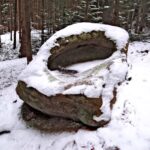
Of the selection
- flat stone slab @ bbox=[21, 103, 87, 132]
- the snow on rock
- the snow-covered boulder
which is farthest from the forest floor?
the snow on rock

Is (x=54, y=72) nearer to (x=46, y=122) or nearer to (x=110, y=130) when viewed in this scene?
(x=46, y=122)

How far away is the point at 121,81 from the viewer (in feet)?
25.8

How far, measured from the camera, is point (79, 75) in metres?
8.17

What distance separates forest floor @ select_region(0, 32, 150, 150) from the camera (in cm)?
607

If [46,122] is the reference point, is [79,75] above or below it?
above

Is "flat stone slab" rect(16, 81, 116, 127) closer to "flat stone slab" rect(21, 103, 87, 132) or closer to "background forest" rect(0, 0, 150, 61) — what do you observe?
"flat stone slab" rect(21, 103, 87, 132)

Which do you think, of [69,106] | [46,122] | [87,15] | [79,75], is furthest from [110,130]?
[87,15]

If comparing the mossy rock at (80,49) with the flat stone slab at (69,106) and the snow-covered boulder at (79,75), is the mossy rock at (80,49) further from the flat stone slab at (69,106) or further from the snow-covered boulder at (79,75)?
the flat stone slab at (69,106)

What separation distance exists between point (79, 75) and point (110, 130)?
2.32m

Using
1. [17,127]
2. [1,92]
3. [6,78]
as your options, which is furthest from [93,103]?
[6,78]

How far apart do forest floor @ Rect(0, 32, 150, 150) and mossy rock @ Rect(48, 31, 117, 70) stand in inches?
47.1

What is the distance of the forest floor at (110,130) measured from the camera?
607cm

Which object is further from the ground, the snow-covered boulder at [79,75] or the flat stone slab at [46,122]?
the snow-covered boulder at [79,75]

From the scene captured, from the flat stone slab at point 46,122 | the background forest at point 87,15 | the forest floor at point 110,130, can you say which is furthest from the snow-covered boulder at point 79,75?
the background forest at point 87,15
